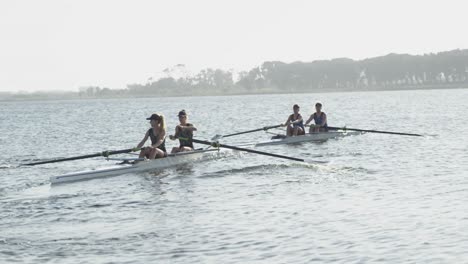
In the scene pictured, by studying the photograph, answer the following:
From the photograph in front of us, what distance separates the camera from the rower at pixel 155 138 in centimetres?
2456

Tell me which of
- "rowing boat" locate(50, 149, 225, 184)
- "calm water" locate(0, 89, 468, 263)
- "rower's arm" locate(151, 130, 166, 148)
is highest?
"rower's arm" locate(151, 130, 166, 148)

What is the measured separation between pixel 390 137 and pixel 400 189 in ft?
71.1

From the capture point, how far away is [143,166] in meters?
25.0

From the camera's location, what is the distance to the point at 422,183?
71.8ft

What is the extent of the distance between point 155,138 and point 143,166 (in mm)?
1094

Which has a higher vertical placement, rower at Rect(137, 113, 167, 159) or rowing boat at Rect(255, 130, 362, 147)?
rower at Rect(137, 113, 167, 159)

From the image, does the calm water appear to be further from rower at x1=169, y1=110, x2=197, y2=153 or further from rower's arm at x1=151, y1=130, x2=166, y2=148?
rower's arm at x1=151, y1=130, x2=166, y2=148

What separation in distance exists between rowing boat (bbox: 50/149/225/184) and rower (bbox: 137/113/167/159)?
0.26 meters

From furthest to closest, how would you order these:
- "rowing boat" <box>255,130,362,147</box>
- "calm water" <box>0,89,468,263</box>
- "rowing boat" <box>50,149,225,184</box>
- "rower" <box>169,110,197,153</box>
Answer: "rowing boat" <box>255,130,362,147</box>, "rower" <box>169,110,197,153</box>, "rowing boat" <box>50,149,225,184</box>, "calm water" <box>0,89,468,263</box>

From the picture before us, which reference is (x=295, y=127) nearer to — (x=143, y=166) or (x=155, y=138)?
(x=155, y=138)

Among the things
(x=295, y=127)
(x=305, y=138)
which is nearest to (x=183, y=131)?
(x=295, y=127)

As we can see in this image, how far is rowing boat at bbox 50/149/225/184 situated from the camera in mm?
23281

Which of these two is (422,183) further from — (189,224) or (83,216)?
(83,216)

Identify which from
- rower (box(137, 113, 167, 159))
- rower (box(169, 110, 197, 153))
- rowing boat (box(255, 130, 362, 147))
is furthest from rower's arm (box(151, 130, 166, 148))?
rowing boat (box(255, 130, 362, 147))
